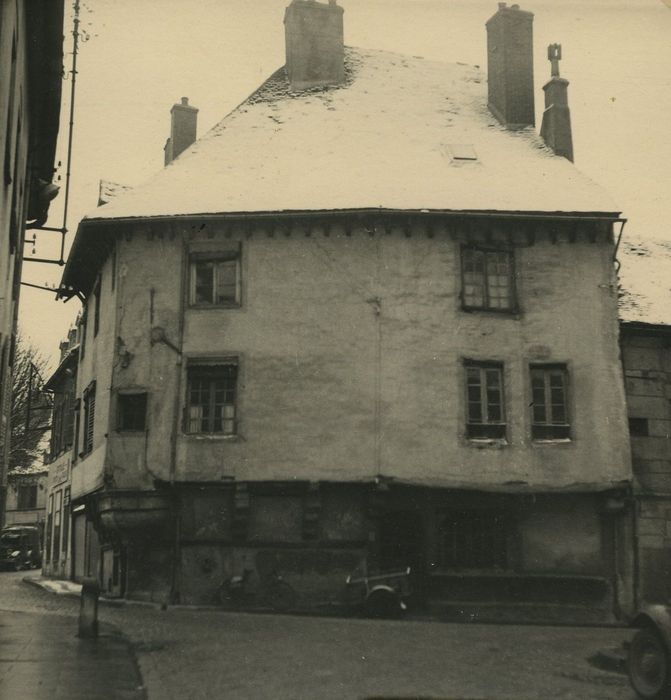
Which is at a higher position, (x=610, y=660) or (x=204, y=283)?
(x=204, y=283)

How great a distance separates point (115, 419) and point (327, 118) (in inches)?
364

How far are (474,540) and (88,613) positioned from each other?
353 inches

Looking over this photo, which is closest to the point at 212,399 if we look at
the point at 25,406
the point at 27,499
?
the point at 25,406

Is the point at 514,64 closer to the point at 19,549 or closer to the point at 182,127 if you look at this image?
the point at 182,127

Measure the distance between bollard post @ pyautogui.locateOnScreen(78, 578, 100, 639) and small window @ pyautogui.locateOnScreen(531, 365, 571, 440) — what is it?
10.1 metres

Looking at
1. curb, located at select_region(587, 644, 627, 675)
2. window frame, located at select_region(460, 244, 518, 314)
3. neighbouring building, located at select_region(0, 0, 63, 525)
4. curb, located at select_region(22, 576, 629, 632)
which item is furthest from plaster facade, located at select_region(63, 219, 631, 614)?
curb, located at select_region(587, 644, 627, 675)

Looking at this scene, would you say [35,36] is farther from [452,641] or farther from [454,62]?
[454,62]

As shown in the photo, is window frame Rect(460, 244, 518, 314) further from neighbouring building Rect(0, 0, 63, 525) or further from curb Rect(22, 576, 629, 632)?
neighbouring building Rect(0, 0, 63, 525)

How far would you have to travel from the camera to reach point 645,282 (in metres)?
22.5

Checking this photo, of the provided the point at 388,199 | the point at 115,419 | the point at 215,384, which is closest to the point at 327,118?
the point at 388,199

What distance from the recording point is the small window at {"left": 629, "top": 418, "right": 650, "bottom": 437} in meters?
20.3

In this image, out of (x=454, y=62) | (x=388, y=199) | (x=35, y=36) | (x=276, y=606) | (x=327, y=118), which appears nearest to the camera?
(x=35, y=36)

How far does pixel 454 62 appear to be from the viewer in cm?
2731

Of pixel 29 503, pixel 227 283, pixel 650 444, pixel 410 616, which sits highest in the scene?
pixel 227 283
